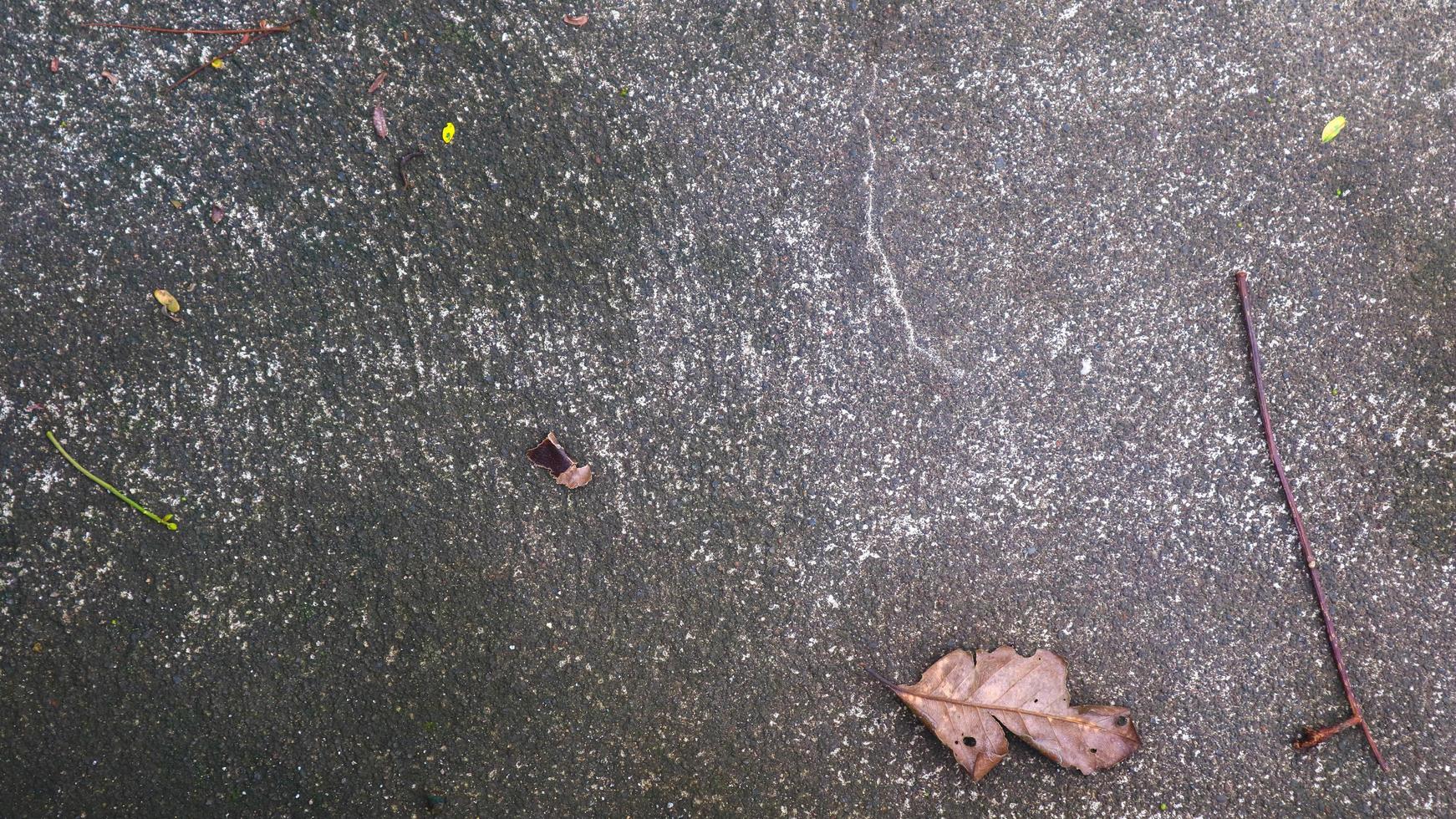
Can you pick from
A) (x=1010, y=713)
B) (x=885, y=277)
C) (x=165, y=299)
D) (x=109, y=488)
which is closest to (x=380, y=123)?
(x=165, y=299)

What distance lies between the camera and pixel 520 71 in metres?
1.75

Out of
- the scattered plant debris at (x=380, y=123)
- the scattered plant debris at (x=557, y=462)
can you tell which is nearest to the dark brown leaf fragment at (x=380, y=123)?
the scattered plant debris at (x=380, y=123)

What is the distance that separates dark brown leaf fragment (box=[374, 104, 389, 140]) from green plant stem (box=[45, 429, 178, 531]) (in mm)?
1030

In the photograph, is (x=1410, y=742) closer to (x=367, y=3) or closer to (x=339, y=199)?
(x=339, y=199)

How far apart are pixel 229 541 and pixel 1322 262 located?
9.01ft

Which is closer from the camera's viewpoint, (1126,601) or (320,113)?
(320,113)

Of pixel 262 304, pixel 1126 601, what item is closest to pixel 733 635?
pixel 1126 601

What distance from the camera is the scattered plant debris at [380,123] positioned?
5.66 feet

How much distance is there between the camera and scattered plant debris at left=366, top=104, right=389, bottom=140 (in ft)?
5.66

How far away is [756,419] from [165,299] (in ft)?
4.65

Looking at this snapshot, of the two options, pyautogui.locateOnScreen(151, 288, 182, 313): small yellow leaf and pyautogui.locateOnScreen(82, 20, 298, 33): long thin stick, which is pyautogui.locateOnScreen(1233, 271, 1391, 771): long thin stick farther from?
pyautogui.locateOnScreen(151, 288, 182, 313): small yellow leaf

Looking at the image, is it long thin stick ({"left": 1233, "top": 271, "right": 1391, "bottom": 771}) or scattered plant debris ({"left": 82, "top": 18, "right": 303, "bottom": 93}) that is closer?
scattered plant debris ({"left": 82, "top": 18, "right": 303, "bottom": 93})

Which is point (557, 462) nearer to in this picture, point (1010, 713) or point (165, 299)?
point (165, 299)

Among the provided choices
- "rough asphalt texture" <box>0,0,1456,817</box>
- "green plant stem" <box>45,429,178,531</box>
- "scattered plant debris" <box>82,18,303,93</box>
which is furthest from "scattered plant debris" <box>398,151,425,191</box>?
"green plant stem" <box>45,429,178,531</box>
